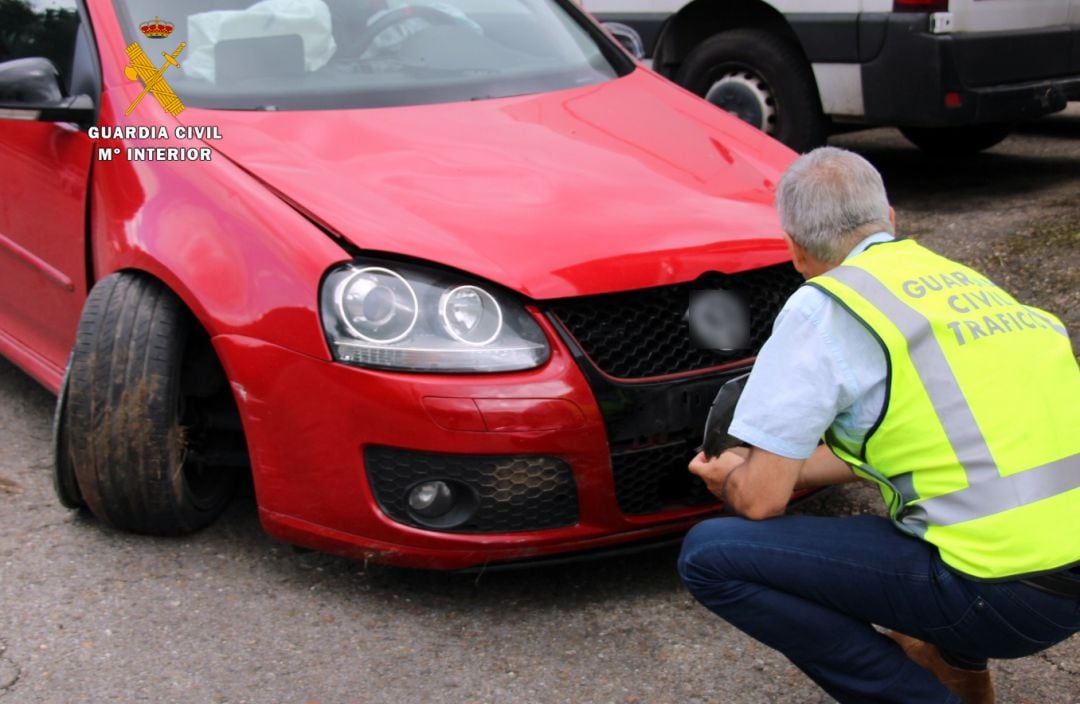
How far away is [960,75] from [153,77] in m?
3.67

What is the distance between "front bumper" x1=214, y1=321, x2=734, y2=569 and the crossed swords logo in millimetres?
823

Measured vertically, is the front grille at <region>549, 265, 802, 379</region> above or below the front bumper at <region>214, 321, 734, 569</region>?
above

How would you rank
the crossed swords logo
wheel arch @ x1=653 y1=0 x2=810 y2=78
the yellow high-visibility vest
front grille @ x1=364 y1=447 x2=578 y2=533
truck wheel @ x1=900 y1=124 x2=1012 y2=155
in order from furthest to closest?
truck wheel @ x1=900 y1=124 x2=1012 y2=155
wheel arch @ x1=653 y1=0 x2=810 y2=78
the crossed swords logo
front grille @ x1=364 y1=447 x2=578 y2=533
the yellow high-visibility vest

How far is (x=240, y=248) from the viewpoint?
3.38 metres

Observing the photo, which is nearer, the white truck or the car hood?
the car hood

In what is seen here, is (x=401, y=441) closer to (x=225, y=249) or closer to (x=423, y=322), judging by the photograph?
(x=423, y=322)

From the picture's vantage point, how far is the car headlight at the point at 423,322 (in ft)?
10.4

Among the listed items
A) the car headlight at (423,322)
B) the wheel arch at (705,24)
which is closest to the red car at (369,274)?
the car headlight at (423,322)

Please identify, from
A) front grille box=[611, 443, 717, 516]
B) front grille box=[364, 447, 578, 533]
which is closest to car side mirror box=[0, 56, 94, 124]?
front grille box=[364, 447, 578, 533]

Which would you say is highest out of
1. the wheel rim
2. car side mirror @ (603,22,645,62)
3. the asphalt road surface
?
car side mirror @ (603,22,645,62)

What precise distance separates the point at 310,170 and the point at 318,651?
1140 millimetres

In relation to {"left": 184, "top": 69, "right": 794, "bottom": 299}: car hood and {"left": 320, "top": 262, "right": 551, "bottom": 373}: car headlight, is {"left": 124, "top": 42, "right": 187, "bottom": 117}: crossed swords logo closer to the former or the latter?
{"left": 184, "top": 69, "right": 794, "bottom": 299}: car hood

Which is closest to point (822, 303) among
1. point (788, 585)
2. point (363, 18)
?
point (788, 585)

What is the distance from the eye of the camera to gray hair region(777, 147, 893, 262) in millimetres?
2646
